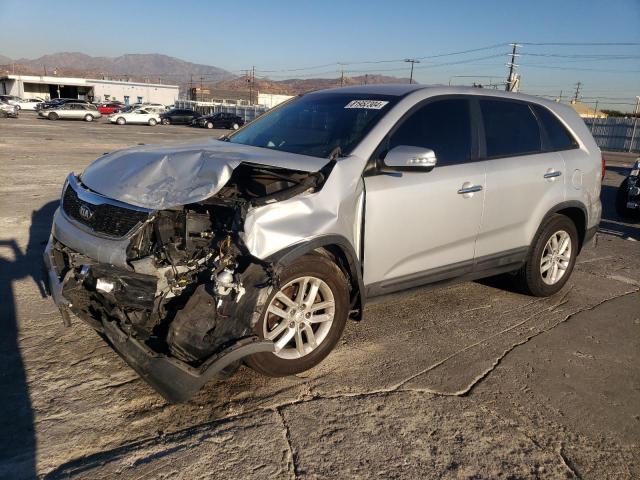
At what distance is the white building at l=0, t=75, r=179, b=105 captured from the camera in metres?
70.7

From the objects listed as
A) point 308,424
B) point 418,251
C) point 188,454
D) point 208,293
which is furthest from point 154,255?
point 418,251

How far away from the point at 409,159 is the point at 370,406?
1.61 meters

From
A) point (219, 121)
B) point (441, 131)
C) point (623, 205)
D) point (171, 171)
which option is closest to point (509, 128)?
point (441, 131)

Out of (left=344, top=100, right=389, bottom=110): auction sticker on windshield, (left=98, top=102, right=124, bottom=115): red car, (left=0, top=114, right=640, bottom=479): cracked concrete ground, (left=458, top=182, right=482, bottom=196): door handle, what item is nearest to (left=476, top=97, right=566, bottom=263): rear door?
(left=458, top=182, right=482, bottom=196): door handle

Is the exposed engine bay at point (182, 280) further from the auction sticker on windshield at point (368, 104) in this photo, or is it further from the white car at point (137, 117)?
the white car at point (137, 117)

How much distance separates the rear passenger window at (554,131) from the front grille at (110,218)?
3.80 m

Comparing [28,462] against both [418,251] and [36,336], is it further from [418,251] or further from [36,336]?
[418,251]

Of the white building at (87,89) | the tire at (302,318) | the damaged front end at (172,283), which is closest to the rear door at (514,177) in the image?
the tire at (302,318)

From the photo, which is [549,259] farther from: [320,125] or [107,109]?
[107,109]

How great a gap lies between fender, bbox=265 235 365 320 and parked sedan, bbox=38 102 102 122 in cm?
4093

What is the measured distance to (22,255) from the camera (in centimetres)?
562

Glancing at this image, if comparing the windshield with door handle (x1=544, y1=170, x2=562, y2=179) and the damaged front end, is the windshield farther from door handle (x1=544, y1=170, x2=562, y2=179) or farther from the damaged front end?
door handle (x1=544, y1=170, x2=562, y2=179)

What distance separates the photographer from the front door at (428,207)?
3633mm

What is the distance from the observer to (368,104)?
13.3 ft
